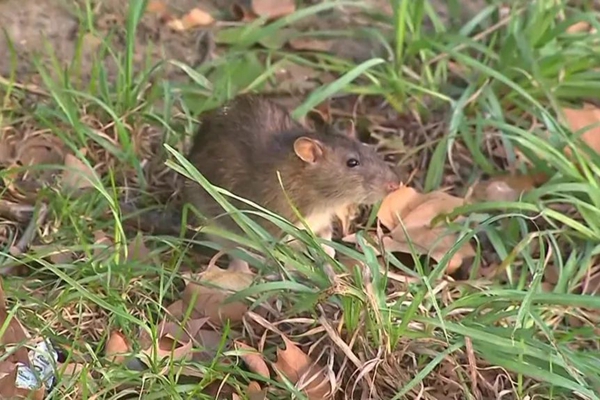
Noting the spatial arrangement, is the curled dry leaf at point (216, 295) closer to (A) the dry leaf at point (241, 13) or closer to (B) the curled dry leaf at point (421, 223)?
(B) the curled dry leaf at point (421, 223)

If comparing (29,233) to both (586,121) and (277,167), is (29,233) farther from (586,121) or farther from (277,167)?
(586,121)

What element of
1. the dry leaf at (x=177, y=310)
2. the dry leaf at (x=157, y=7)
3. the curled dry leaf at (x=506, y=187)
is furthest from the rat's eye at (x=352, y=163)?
the dry leaf at (x=157, y=7)

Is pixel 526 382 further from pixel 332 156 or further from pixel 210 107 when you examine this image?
pixel 210 107

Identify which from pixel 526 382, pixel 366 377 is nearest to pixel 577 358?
pixel 526 382

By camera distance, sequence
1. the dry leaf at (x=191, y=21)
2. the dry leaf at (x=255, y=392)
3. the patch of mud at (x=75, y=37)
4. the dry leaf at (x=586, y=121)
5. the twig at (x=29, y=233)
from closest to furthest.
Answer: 1. the dry leaf at (x=255, y=392)
2. the twig at (x=29, y=233)
3. the dry leaf at (x=586, y=121)
4. the patch of mud at (x=75, y=37)
5. the dry leaf at (x=191, y=21)

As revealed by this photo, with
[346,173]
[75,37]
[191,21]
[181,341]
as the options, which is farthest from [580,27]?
[181,341]

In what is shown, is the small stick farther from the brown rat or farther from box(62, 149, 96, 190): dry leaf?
the brown rat

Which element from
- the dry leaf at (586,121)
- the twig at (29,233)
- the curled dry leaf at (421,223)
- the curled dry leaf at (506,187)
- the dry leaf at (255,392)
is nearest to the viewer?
the dry leaf at (255,392)
